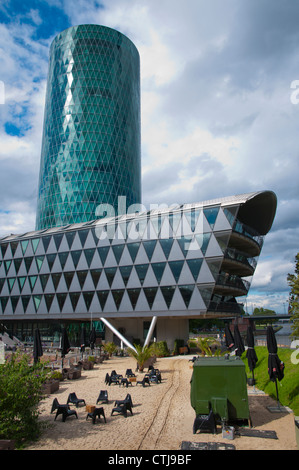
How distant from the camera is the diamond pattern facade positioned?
34.8 meters

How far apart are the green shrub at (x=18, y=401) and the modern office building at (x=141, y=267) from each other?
83.0 feet

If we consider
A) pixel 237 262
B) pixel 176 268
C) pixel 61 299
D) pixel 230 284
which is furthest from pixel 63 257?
pixel 237 262

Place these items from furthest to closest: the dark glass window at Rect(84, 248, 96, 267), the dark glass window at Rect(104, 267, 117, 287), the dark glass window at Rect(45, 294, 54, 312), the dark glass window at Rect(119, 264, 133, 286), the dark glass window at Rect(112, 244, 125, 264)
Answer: the dark glass window at Rect(45, 294, 54, 312) → the dark glass window at Rect(84, 248, 96, 267) → the dark glass window at Rect(104, 267, 117, 287) → the dark glass window at Rect(112, 244, 125, 264) → the dark glass window at Rect(119, 264, 133, 286)

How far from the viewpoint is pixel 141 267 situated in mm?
38594

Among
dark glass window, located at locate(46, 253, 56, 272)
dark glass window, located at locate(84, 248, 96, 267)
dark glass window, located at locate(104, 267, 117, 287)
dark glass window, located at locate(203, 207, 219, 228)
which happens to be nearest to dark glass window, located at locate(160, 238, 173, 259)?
dark glass window, located at locate(203, 207, 219, 228)

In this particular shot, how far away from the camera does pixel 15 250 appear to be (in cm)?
5034

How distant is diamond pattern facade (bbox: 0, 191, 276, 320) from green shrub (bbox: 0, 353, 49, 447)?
2528 centimetres

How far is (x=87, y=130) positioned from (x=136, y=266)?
179 feet

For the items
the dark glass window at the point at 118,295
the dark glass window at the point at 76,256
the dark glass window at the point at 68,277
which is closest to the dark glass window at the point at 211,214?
the dark glass window at the point at 118,295

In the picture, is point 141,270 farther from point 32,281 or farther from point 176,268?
point 32,281

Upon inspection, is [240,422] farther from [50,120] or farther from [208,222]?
[50,120]

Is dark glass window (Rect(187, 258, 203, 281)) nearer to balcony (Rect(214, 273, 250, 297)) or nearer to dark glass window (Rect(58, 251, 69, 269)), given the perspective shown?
balcony (Rect(214, 273, 250, 297))

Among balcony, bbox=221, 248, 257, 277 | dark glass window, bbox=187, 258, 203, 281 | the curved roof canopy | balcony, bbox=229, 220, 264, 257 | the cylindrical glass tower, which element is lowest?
dark glass window, bbox=187, 258, 203, 281
